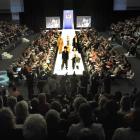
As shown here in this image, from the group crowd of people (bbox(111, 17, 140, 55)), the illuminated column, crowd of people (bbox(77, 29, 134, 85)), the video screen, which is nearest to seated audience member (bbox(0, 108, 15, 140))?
crowd of people (bbox(77, 29, 134, 85))

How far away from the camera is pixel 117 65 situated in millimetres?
21438

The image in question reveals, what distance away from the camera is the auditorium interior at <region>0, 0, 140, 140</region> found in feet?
19.8

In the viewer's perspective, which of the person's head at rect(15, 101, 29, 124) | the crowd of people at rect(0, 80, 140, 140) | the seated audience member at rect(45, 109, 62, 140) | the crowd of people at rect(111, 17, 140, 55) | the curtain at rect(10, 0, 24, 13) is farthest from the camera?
the curtain at rect(10, 0, 24, 13)

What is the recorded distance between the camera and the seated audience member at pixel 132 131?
211 inches

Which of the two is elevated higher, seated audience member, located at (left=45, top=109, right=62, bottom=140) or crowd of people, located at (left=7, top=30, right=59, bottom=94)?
seated audience member, located at (left=45, top=109, right=62, bottom=140)

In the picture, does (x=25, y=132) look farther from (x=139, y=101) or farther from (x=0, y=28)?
(x=0, y=28)

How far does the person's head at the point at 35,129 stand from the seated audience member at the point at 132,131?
1091 mm

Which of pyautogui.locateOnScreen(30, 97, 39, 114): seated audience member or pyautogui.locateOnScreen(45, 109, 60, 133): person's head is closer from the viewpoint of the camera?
pyautogui.locateOnScreen(45, 109, 60, 133): person's head

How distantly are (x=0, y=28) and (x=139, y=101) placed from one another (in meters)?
37.0

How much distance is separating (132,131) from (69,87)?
1044 cm

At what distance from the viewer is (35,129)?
234 inches

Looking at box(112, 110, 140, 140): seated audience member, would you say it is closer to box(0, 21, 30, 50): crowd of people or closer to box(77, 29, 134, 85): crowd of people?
box(77, 29, 134, 85): crowd of people

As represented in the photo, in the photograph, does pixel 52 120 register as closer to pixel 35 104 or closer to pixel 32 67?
pixel 35 104

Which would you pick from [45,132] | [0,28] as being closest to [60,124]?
[45,132]
